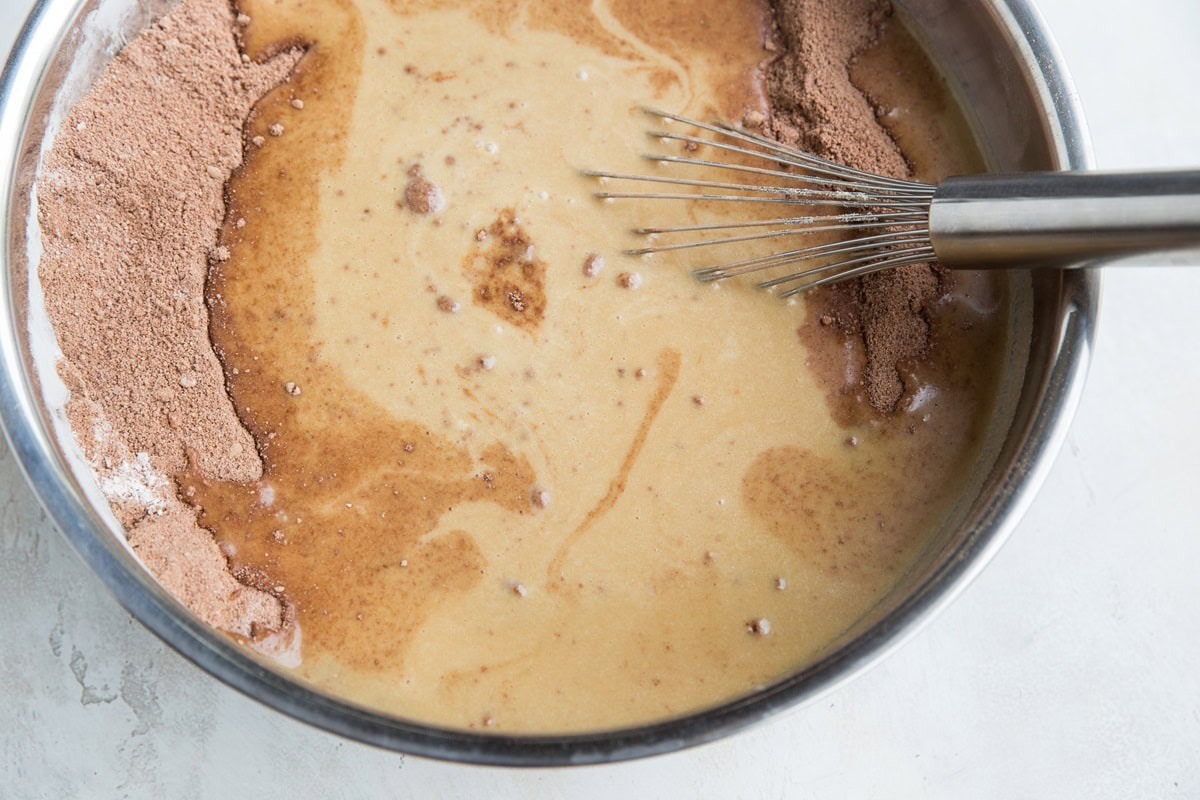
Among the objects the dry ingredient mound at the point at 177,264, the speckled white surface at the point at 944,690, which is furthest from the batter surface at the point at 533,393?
the speckled white surface at the point at 944,690

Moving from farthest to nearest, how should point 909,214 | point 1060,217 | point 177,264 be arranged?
point 177,264, point 909,214, point 1060,217

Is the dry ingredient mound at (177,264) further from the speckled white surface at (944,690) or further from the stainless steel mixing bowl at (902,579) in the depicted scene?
the speckled white surface at (944,690)

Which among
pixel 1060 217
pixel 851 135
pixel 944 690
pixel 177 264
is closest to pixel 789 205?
pixel 851 135

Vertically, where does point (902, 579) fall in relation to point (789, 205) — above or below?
below

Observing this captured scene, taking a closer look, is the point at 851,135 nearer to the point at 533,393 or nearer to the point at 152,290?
the point at 533,393

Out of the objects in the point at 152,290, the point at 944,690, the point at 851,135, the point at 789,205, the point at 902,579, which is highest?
the point at 851,135

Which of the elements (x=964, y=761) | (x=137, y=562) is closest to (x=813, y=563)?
(x=964, y=761)

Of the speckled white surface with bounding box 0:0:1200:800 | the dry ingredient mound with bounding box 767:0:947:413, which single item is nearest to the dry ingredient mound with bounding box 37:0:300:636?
the speckled white surface with bounding box 0:0:1200:800

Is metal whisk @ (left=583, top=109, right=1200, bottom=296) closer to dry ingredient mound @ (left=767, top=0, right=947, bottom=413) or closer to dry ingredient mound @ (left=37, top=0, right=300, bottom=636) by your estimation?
dry ingredient mound @ (left=767, top=0, right=947, bottom=413)
